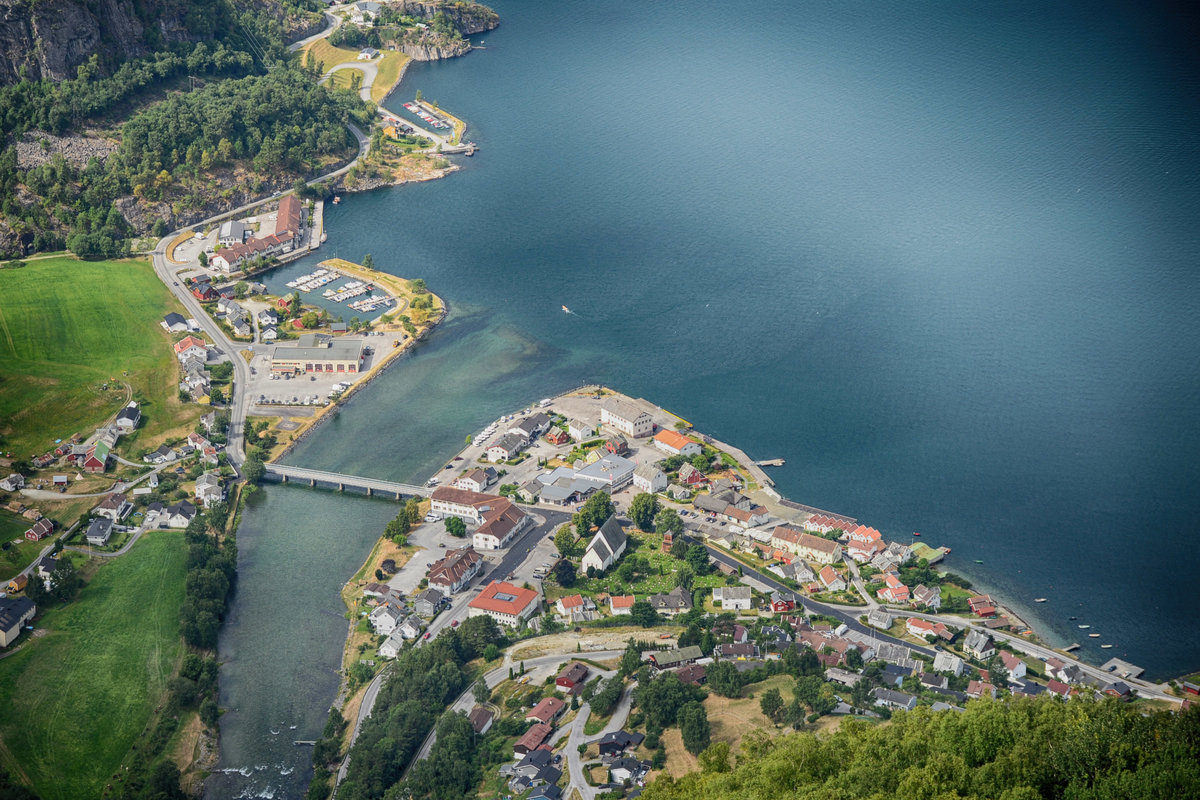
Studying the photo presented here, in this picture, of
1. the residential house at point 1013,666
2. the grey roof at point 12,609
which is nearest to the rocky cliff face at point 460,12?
the grey roof at point 12,609

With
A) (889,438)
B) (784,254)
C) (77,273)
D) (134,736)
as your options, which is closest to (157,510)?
(134,736)

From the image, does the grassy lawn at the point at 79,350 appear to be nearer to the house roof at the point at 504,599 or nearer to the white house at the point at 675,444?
the house roof at the point at 504,599

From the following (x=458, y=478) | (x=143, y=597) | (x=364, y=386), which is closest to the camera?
(x=143, y=597)

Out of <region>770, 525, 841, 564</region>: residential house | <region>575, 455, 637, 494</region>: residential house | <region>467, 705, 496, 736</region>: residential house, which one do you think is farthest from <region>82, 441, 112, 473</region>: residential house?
<region>770, 525, 841, 564</region>: residential house

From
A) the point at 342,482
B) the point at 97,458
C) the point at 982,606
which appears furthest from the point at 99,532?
the point at 982,606

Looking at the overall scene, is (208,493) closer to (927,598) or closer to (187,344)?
(187,344)

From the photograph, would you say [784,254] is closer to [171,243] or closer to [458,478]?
[458,478]
